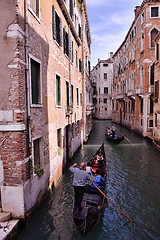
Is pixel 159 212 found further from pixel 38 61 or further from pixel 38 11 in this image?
pixel 38 11

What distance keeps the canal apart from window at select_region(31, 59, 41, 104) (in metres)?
3.41

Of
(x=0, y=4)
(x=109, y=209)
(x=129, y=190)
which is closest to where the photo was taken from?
(x=0, y=4)

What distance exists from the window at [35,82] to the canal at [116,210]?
341cm

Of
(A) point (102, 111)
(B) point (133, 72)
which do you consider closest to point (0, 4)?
(B) point (133, 72)

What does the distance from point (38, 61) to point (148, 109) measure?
570 inches

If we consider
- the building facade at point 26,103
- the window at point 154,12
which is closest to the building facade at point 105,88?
the window at point 154,12

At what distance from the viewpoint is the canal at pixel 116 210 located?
15.8 ft

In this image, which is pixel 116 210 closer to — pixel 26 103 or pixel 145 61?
pixel 26 103

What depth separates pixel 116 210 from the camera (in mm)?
5969

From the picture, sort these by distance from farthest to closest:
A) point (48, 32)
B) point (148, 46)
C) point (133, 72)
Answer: point (133, 72)
point (148, 46)
point (48, 32)

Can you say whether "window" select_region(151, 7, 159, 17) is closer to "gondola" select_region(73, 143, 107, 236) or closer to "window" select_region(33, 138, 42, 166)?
"window" select_region(33, 138, 42, 166)

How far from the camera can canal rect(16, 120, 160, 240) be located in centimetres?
480

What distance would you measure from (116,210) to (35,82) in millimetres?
4845

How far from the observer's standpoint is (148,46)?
56.0 feet
